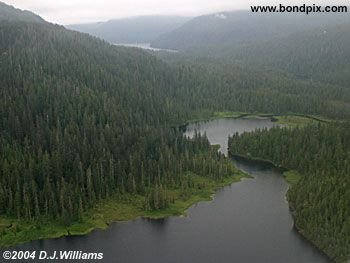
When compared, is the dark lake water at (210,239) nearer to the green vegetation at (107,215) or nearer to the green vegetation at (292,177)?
the green vegetation at (107,215)

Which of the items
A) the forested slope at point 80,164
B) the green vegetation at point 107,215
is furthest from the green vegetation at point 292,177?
the green vegetation at point 107,215

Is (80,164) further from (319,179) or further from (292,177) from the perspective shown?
(319,179)

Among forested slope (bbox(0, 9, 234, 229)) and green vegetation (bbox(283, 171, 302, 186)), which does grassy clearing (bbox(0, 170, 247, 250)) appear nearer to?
forested slope (bbox(0, 9, 234, 229))

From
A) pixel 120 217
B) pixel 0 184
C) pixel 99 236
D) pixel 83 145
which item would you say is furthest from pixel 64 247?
pixel 83 145

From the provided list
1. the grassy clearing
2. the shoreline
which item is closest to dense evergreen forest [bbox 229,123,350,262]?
the shoreline

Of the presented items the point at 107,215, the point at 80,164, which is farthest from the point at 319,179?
the point at 80,164

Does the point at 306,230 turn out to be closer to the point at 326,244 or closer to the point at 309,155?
the point at 326,244
